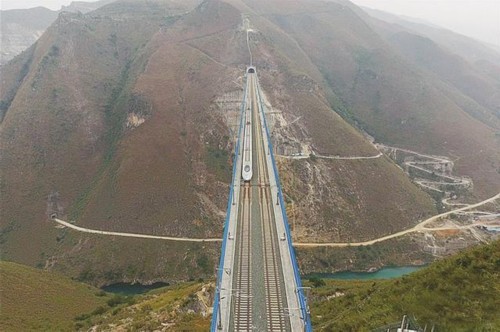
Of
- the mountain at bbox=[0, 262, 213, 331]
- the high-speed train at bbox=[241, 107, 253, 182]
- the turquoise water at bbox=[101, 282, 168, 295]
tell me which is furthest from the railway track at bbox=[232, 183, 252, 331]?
the turquoise water at bbox=[101, 282, 168, 295]

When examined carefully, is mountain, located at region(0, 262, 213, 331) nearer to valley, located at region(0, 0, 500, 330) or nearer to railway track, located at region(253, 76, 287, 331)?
valley, located at region(0, 0, 500, 330)

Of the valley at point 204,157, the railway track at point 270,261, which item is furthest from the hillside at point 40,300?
the railway track at point 270,261

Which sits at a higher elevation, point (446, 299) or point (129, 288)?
point (446, 299)

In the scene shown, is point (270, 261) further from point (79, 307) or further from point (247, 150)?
point (247, 150)

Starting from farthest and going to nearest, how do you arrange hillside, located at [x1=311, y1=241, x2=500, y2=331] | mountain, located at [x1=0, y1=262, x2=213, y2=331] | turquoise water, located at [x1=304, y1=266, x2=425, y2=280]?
turquoise water, located at [x1=304, y1=266, x2=425, y2=280] → mountain, located at [x1=0, y1=262, x2=213, y2=331] → hillside, located at [x1=311, y1=241, x2=500, y2=331]

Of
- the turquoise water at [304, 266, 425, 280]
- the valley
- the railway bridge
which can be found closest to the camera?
the railway bridge

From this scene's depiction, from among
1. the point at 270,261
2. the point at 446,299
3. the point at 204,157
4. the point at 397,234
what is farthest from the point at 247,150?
the point at 446,299
